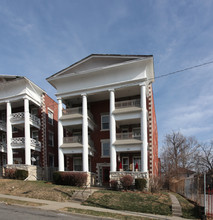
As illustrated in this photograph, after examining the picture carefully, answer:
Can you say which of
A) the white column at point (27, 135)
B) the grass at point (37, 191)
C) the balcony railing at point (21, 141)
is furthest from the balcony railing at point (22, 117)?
the grass at point (37, 191)

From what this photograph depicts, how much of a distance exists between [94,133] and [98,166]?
12.8 ft

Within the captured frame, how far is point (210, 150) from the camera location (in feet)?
186

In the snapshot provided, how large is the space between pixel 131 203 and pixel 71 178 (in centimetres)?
836

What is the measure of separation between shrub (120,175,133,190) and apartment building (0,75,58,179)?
11178mm

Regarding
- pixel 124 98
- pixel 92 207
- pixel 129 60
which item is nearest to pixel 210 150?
pixel 124 98

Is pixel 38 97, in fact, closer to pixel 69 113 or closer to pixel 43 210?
pixel 69 113

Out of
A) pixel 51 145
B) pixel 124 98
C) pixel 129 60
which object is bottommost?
pixel 51 145

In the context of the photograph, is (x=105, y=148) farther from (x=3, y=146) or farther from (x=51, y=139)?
(x=3, y=146)

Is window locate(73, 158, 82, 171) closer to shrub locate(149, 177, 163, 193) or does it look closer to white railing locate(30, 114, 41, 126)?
white railing locate(30, 114, 41, 126)

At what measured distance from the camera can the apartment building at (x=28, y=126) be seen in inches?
992

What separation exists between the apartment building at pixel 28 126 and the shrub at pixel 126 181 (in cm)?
1118

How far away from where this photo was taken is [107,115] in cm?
2527

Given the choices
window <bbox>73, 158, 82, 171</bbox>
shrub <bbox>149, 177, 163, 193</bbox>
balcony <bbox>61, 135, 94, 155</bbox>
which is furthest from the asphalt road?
window <bbox>73, 158, 82, 171</bbox>

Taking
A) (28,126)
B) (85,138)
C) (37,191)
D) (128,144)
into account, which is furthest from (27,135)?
(128,144)
